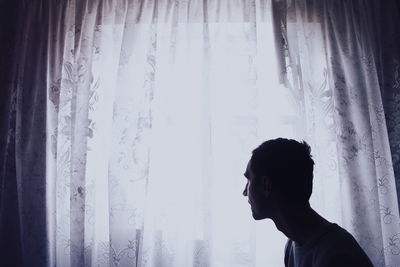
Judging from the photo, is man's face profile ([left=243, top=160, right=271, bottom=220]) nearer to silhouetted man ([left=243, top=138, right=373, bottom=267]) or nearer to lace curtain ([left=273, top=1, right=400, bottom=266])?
silhouetted man ([left=243, top=138, right=373, bottom=267])

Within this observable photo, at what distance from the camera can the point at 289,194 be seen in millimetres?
1009

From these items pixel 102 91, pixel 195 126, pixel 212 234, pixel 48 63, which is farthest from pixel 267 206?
pixel 48 63

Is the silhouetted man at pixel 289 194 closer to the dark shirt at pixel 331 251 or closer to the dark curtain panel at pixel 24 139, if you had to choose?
the dark shirt at pixel 331 251

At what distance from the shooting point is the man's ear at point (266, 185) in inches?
40.3

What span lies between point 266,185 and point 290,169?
91 millimetres

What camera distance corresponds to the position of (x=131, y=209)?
62.4 inches

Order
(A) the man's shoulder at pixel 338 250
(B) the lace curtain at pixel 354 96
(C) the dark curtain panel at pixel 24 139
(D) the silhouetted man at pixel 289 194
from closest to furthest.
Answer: (A) the man's shoulder at pixel 338 250 < (D) the silhouetted man at pixel 289 194 < (B) the lace curtain at pixel 354 96 < (C) the dark curtain panel at pixel 24 139

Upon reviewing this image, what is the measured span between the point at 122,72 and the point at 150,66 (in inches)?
5.8

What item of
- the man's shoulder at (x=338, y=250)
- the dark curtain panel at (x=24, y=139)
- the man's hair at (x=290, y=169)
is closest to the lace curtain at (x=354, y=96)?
the man's hair at (x=290, y=169)

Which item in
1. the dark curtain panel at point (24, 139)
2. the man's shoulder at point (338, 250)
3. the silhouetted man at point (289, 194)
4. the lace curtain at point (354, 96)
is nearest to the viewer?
A: the man's shoulder at point (338, 250)

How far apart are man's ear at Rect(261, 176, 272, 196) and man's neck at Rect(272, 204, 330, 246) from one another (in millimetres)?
69

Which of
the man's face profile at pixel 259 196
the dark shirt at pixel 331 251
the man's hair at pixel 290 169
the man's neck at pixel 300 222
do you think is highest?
the man's hair at pixel 290 169

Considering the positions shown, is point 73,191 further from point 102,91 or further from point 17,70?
point 17,70

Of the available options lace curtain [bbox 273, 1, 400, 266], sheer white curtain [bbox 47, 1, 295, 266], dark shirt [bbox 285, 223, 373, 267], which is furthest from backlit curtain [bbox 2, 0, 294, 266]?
dark shirt [bbox 285, 223, 373, 267]
